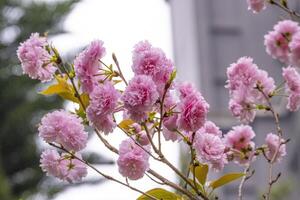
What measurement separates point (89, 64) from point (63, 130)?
0.38 feet

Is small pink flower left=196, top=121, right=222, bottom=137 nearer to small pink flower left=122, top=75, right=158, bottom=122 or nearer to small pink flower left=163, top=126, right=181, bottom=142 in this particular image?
small pink flower left=163, top=126, right=181, bottom=142

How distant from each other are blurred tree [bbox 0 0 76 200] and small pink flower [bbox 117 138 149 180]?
15.9 ft

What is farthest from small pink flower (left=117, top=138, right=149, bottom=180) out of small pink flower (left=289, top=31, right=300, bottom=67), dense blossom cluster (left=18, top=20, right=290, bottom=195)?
small pink flower (left=289, top=31, right=300, bottom=67)

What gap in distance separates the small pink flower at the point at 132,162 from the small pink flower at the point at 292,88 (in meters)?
0.35

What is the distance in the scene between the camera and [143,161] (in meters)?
1.08

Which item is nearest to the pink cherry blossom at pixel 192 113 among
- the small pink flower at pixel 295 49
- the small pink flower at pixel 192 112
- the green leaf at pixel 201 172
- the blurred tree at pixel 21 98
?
the small pink flower at pixel 192 112

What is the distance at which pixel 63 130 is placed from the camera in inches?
42.5

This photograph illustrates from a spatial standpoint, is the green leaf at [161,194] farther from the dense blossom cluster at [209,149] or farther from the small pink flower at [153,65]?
the small pink flower at [153,65]

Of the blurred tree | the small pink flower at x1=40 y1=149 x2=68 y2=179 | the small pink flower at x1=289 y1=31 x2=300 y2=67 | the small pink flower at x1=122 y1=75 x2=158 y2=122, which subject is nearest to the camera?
the small pink flower at x1=122 y1=75 x2=158 y2=122

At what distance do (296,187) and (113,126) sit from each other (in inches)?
217

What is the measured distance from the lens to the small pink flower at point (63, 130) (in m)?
1.08

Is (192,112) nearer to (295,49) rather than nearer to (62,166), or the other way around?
(62,166)

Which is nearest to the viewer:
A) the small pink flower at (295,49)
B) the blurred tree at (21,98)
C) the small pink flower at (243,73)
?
the small pink flower at (243,73)

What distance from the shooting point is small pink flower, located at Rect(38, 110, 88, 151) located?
3.54ft
